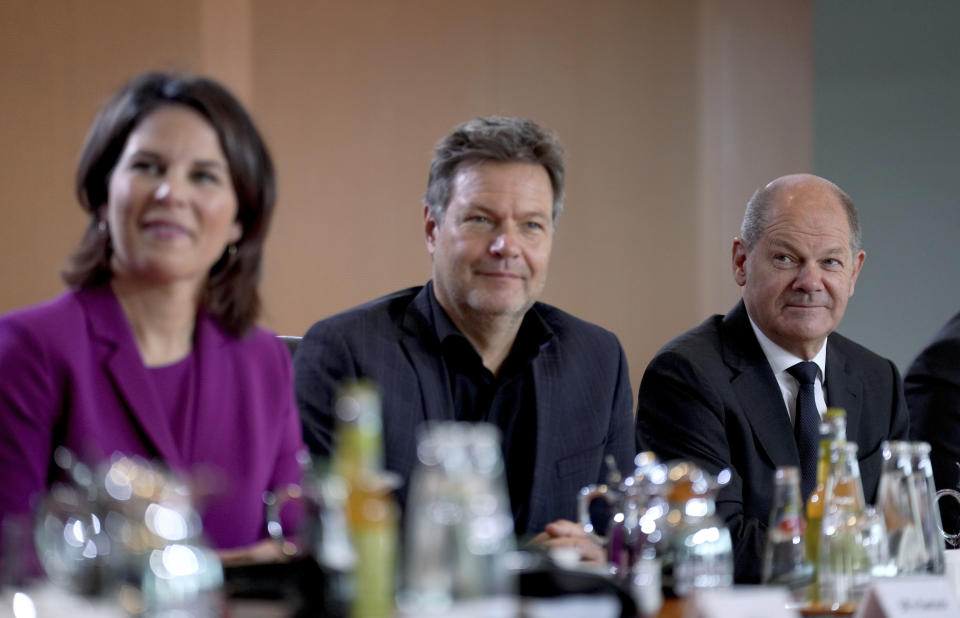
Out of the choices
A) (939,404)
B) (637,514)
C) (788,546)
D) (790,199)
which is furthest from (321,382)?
(939,404)

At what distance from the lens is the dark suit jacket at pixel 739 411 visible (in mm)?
2697

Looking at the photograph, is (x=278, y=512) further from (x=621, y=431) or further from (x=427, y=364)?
(x=621, y=431)

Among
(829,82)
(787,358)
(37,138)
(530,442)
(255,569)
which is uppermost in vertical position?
(829,82)

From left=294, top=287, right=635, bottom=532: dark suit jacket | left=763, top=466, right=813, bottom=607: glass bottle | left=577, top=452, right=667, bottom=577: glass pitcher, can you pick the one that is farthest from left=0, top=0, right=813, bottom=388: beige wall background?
left=763, top=466, right=813, bottom=607: glass bottle

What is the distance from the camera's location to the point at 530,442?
2611 millimetres

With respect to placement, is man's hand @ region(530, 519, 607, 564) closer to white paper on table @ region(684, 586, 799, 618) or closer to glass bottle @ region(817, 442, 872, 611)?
glass bottle @ region(817, 442, 872, 611)

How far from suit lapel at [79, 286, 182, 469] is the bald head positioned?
172 cm

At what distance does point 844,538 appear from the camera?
5.48 ft

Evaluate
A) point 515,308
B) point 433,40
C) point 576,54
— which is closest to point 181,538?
point 515,308

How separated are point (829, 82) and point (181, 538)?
507cm

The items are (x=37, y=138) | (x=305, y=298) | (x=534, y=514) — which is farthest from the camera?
A: (x=305, y=298)

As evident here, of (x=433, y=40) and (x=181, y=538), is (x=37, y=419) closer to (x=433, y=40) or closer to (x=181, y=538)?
(x=181, y=538)

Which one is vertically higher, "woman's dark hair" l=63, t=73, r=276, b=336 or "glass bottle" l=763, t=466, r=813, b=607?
"woman's dark hair" l=63, t=73, r=276, b=336

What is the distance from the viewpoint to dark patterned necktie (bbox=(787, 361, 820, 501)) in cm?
274
